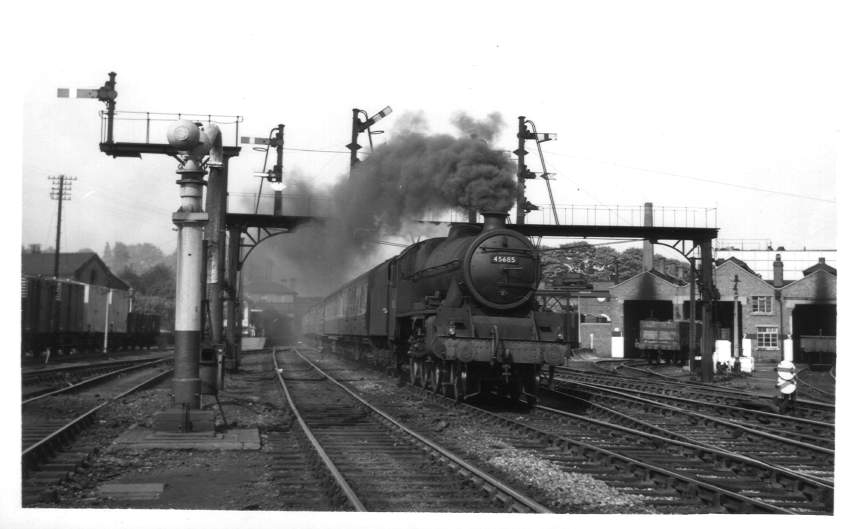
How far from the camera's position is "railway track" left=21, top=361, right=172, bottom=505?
7.64m

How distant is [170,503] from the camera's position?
6.83 meters

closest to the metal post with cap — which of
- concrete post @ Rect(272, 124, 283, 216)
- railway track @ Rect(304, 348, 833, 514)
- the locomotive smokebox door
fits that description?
the locomotive smokebox door

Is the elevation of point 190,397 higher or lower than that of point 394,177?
lower

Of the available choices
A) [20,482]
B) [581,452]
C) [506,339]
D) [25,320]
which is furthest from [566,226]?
[20,482]

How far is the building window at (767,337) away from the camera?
109ft

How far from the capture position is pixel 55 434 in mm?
9484

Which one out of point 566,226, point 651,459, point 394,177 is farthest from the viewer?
point 566,226

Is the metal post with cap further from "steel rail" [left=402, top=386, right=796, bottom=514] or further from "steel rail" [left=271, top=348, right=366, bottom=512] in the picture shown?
"steel rail" [left=402, top=386, right=796, bottom=514]

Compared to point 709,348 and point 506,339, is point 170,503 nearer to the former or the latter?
point 506,339

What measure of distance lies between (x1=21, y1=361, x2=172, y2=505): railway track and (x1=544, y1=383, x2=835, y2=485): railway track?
25.1 ft

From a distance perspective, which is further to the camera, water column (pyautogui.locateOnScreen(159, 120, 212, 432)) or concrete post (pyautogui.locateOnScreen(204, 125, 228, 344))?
concrete post (pyautogui.locateOnScreen(204, 125, 228, 344))

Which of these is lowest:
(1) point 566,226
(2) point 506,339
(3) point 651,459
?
(3) point 651,459

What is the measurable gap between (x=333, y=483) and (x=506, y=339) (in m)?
6.16

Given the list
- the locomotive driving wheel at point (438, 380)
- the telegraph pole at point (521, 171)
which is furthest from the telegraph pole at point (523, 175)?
the locomotive driving wheel at point (438, 380)
